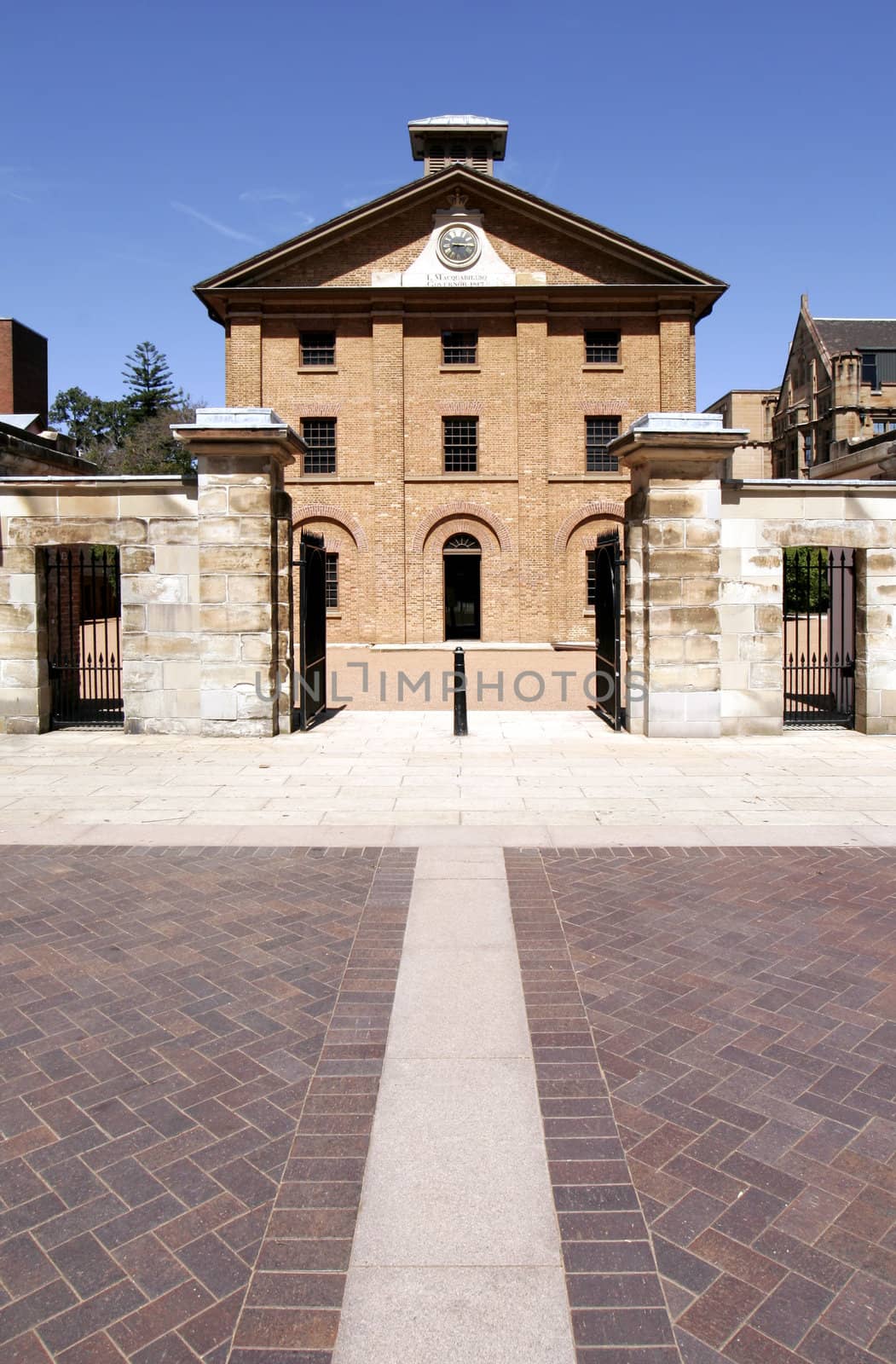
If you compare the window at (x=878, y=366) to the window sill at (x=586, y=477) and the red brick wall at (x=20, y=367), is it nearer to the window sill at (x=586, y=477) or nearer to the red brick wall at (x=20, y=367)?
the window sill at (x=586, y=477)

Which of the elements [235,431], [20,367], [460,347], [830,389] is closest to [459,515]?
[460,347]

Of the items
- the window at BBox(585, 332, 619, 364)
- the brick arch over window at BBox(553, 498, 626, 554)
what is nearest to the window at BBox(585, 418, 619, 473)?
the brick arch over window at BBox(553, 498, 626, 554)

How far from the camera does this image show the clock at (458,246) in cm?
2573

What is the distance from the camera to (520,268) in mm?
25781

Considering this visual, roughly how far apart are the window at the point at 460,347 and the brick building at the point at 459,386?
0.25 feet

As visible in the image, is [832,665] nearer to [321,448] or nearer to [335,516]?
[335,516]

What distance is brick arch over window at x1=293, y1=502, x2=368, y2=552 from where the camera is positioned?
84.3 feet

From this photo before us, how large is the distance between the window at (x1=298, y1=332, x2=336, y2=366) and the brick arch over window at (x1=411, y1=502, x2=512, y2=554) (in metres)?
5.35

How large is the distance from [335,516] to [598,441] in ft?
25.6

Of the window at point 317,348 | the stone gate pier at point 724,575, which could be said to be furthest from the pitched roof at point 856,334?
the stone gate pier at point 724,575

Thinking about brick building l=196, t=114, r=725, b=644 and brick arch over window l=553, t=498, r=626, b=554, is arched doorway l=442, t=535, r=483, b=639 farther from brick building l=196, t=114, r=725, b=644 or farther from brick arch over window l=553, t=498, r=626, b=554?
brick arch over window l=553, t=498, r=626, b=554

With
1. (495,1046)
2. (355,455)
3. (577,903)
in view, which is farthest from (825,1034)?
(355,455)

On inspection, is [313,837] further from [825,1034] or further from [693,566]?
[693,566]

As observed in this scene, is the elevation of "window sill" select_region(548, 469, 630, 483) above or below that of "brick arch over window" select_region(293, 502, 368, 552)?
above
